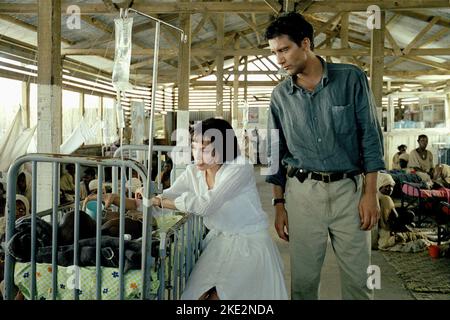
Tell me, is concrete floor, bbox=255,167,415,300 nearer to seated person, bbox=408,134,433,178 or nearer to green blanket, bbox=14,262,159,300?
green blanket, bbox=14,262,159,300

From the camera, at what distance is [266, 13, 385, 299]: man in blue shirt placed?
2098mm

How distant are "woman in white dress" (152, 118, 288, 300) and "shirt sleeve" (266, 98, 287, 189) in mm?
207

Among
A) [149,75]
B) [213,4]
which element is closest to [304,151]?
[213,4]

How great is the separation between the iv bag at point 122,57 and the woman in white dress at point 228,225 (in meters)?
1.16

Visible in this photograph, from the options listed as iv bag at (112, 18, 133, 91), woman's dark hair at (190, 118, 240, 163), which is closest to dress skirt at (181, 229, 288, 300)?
woman's dark hair at (190, 118, 240, 163)

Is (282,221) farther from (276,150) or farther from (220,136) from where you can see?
(220,136)

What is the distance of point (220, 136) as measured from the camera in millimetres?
2518

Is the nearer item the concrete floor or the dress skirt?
the dress skirt

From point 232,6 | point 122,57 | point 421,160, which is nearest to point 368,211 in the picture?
point 122,57

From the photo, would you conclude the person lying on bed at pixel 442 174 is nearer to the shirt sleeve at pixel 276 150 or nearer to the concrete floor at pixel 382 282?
the concrete floor at pixel 382 282

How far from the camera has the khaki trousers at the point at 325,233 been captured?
213 cm

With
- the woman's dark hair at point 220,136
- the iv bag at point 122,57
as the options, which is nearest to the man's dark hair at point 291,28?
the woman's dark hair at point 220,136

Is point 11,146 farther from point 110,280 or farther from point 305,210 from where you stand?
point 305,210
